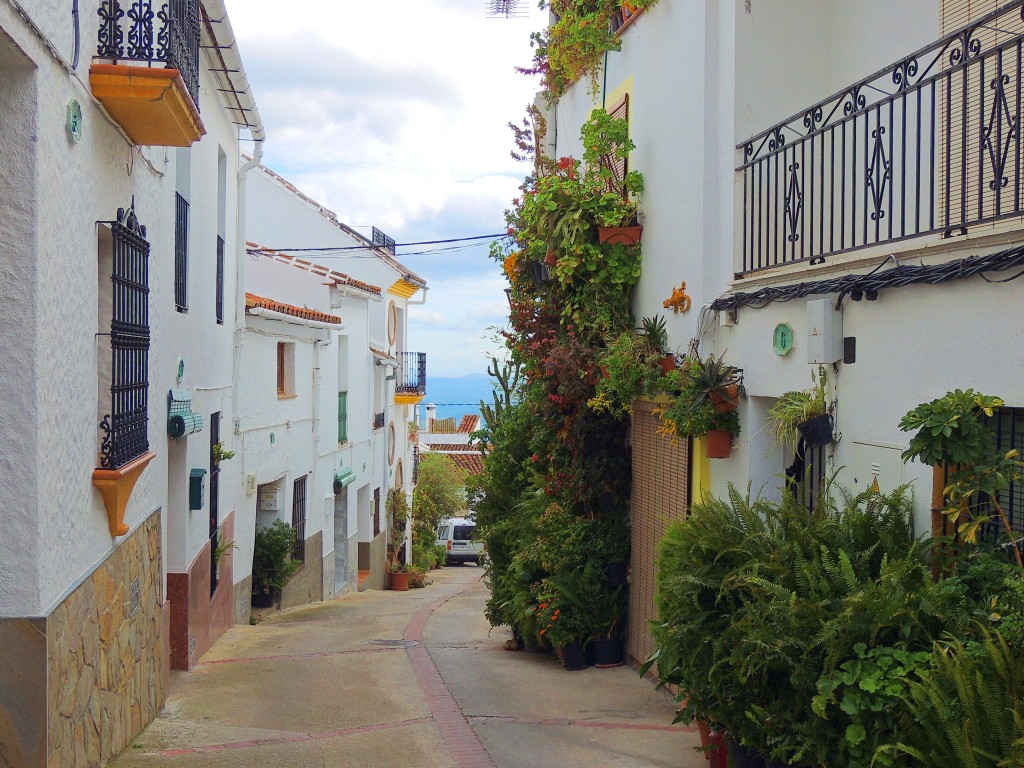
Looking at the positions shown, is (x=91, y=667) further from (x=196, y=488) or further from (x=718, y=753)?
A: (x=196, y=488)

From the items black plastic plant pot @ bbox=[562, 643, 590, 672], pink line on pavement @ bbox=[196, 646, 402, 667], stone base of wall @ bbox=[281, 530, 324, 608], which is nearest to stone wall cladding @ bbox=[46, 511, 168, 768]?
pink line on pavement @ bbox=[196, 646, 402, 667]

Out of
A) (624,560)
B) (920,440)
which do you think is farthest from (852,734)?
(624,560)

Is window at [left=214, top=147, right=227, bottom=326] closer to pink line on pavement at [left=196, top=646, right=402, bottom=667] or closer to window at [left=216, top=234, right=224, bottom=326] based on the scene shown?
window at [left=216, top=234, right=224, bottom=326]

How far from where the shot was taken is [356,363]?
25.4 metres

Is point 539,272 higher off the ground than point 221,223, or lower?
lower

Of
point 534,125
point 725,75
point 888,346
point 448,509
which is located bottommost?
point 448,509

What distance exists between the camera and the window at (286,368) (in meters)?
19.4

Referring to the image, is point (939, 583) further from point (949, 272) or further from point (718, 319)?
point (718, 319)

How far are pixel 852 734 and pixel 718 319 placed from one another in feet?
14.5

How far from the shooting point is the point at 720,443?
8398mm

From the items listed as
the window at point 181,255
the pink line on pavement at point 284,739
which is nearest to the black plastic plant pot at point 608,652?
the pink line on pavement at point 284,739

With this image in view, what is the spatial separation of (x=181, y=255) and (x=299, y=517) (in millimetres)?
10786

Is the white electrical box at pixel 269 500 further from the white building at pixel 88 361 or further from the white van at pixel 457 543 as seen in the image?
the white van at pixel 457 543

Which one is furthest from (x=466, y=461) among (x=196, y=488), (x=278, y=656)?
(x=196, y=488)
